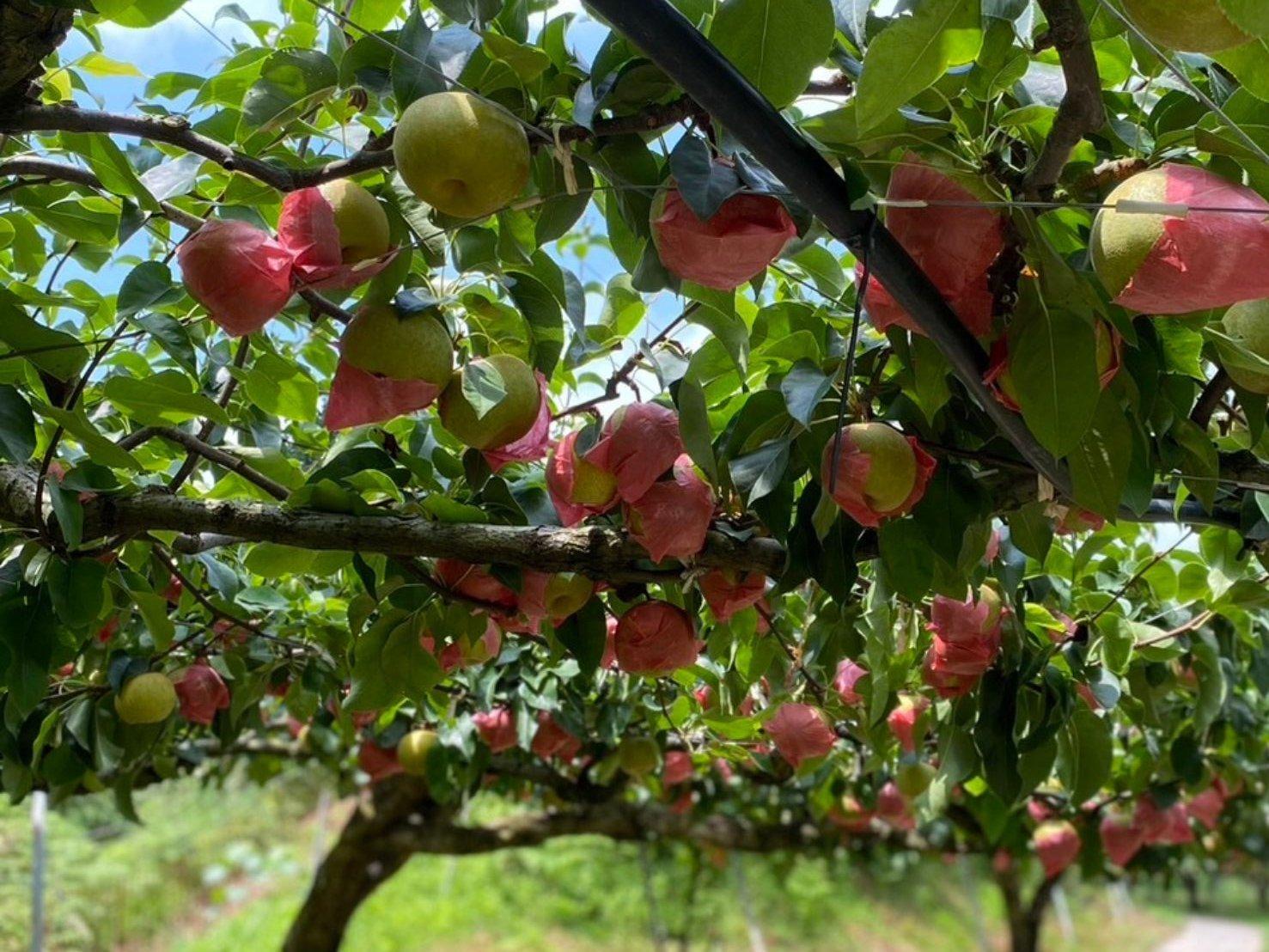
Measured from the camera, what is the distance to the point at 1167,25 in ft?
1.34

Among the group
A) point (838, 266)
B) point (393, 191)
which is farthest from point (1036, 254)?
point (393, 191)

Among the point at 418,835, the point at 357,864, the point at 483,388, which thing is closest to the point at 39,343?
the point at 483,388

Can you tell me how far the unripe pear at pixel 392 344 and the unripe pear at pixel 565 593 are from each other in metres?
0.25

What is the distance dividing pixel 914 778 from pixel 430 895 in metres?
A: 5.16

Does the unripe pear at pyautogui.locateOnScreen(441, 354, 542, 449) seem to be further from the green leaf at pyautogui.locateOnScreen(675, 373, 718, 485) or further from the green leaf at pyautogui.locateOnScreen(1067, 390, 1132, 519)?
the green leaf at pyautogui.locateOnScreen(1067, 390, 1132, 519)

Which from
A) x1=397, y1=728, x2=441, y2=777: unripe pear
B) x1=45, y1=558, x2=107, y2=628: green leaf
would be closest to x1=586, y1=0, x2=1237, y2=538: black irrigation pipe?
x1=45, y1=558, x2=107, y2=628: green leaf

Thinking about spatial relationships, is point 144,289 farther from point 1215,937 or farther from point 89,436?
point 1215,937

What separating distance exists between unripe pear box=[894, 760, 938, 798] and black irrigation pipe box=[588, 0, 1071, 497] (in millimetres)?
1211

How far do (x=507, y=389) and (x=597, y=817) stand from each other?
2.19 m

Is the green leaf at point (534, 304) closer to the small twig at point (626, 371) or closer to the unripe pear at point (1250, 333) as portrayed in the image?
the small twig at point (626, 371)

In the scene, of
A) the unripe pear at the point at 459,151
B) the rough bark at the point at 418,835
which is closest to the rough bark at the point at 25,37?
the unripe pear at the point at 459,151

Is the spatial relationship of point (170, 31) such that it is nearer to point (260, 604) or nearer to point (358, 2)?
point (358, 2)

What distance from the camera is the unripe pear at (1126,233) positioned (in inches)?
18.6

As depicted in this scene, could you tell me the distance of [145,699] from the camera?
49.3 inches
